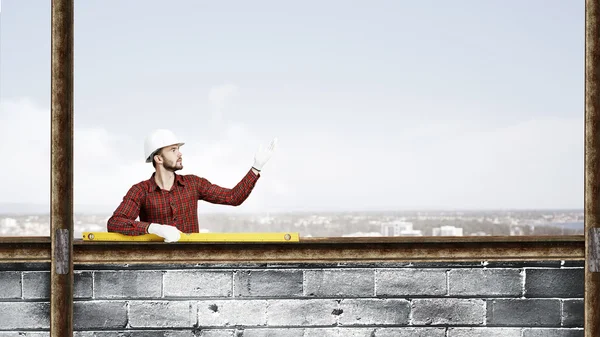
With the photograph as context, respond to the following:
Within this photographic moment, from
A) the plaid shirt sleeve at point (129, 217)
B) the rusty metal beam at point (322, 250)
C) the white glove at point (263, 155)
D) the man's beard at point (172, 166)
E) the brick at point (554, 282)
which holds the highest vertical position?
the white glove at point (263, 155)

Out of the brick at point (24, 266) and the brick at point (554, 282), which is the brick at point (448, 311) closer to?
the brick at point (554, 282)

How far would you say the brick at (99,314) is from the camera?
144 inches

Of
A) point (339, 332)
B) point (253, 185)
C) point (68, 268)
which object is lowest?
point (339, 332)

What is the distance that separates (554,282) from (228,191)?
5.24ft

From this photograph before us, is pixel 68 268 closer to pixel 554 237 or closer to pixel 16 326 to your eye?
pixel 16 326

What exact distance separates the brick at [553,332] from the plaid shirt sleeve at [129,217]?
5.99ft

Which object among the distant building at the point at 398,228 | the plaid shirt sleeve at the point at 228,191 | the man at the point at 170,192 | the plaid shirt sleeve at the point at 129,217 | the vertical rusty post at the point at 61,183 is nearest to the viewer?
the vertical rusty post at the point at 61,183

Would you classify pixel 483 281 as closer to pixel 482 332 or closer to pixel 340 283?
pixel 482 332

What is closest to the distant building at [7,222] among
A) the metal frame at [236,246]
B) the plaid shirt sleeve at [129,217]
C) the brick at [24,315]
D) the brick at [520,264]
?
the metal frame at [236,246]

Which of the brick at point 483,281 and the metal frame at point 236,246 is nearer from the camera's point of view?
the metal frame at point 236,246

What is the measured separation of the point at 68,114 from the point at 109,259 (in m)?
0.68

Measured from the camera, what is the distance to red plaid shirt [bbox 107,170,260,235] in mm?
3715

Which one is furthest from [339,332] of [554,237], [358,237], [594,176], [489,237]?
[594,176]

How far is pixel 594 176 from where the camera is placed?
3.68 metres
